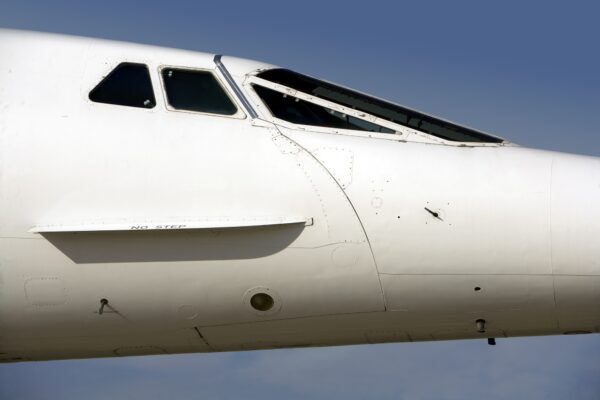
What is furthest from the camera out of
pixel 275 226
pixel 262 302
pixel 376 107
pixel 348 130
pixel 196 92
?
pixel 376 107

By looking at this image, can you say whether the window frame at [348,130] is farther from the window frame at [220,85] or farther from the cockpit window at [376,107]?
the window frame at [220,85]

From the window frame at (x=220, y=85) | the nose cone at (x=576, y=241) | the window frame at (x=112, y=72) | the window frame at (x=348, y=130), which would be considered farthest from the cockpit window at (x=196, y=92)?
the nose cone at (x=576, y=241)

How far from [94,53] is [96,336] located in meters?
2.88

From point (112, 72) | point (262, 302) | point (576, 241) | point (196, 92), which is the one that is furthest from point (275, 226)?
point (576, 241)

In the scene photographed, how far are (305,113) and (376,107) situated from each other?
757mm

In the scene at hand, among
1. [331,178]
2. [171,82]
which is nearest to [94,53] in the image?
[171,82]

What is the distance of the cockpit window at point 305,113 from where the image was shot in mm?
11086

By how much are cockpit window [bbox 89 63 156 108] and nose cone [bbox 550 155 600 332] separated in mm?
4052

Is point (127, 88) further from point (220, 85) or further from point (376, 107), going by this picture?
point (376, 107)

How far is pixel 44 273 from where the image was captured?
10555 millimetres

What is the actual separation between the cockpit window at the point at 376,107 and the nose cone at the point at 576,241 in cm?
111

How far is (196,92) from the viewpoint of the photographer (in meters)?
11.2

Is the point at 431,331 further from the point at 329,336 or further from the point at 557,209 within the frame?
the point at 557,209

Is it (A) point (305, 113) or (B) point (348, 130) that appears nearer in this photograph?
(B) point (348, 130)
